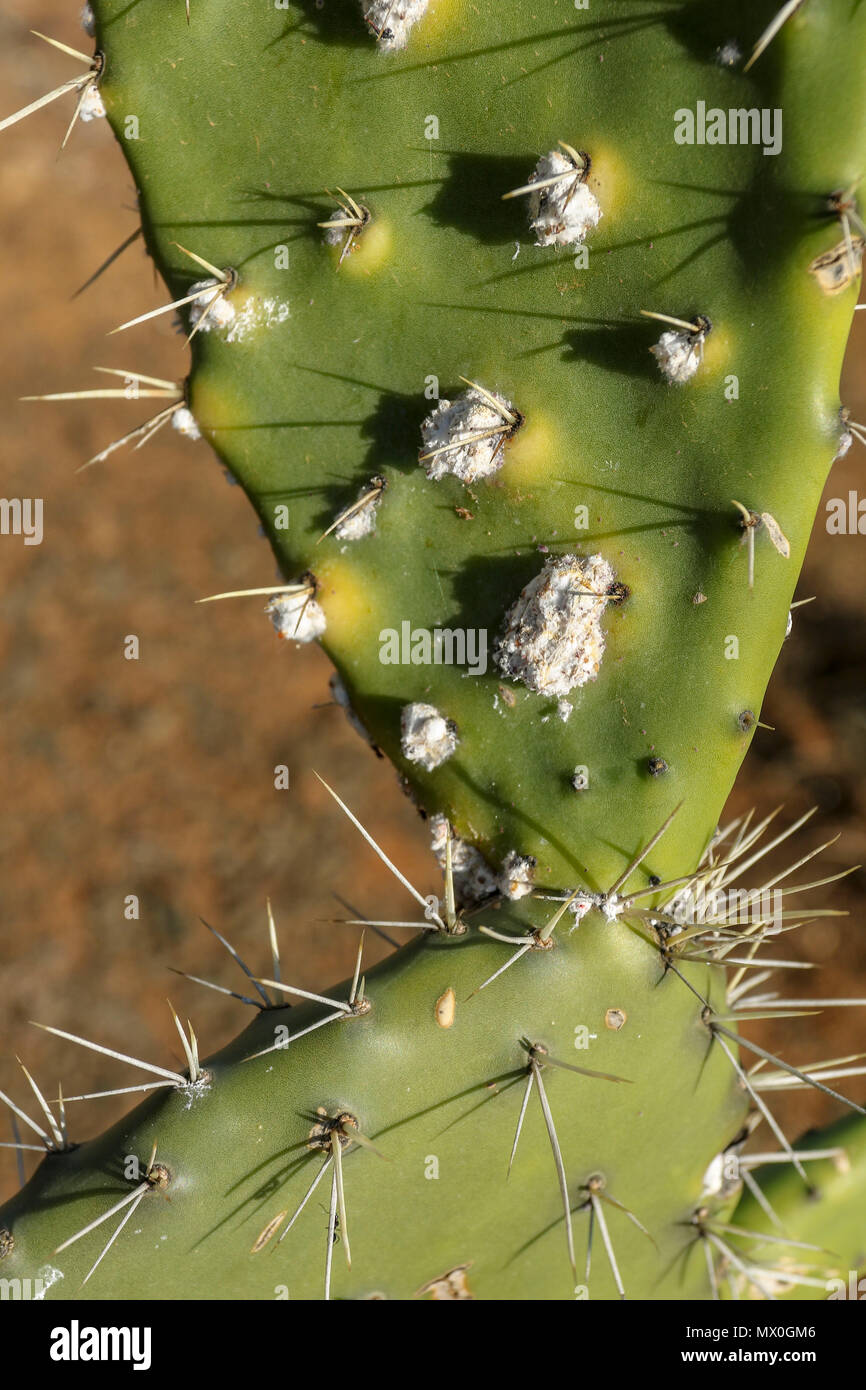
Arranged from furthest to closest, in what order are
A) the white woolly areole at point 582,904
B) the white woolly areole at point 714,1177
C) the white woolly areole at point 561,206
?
the white woolly areole at point 714,1177
the white woolly areole at point 582,904
the white woolly areole at point 561,206

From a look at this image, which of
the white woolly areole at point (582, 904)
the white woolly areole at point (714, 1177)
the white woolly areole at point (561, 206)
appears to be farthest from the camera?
the white woolly areole at point (714, 1177)

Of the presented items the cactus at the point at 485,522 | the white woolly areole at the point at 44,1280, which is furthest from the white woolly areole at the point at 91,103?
the white woolly areole at the point at 44,1280

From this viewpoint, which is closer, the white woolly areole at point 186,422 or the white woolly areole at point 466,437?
the white woolly areole at point 466,437

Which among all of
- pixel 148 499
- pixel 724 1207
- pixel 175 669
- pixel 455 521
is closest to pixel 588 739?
pixel 455 521

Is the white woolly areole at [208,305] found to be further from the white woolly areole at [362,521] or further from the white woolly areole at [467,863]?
the white woolly areole at [467,863]
